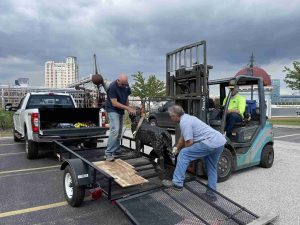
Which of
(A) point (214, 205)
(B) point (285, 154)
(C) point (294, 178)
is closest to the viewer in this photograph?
(A) point (214, 205)

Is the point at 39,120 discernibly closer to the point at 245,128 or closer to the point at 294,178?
the point at 245,128

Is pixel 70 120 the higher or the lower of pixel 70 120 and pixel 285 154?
the higher

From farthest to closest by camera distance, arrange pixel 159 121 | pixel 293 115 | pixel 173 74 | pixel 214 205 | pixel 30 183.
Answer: pixel 293 115, pixel 159 121, pixel 173 74, pixel 30 183, pixel 214 205

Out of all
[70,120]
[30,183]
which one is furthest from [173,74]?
[30,183]

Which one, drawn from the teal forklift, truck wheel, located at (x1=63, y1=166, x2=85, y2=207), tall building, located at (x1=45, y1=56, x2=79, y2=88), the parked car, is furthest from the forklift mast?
tall building, located at (x1=45, y1=56, x2=79, y2=88)

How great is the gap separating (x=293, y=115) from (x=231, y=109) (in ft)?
122

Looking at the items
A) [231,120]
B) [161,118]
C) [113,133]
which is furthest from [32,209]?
[161,118]

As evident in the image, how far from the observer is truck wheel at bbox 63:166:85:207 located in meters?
4.65

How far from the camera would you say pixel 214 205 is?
4160 mm

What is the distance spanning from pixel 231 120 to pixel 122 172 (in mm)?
2913

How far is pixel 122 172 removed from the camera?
4.93m

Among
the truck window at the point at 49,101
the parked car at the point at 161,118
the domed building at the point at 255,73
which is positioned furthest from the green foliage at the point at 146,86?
the truck window at the point at 49,101

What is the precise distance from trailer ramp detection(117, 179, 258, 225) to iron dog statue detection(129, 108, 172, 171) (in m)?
0.89

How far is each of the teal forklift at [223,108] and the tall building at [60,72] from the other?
5397 cm
